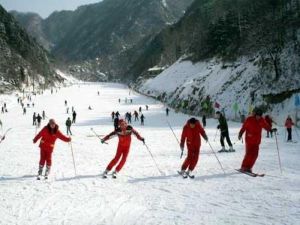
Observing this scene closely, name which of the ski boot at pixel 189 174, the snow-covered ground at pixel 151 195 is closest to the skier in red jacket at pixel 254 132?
the snow-covered ground at pixel 151 195

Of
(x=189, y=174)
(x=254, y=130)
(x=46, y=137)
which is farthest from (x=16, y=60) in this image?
(x=254, y=130)

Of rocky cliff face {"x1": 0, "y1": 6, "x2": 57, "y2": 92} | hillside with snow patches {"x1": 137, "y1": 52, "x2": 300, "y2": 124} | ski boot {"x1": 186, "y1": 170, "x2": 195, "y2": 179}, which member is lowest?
ski boot {"x1": 186, "y1": 170, "x2": 195, "y2": 179}

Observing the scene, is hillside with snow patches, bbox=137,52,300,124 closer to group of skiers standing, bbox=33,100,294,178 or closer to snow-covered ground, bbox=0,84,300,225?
group of skiers standing, bbox=33,100,294,178

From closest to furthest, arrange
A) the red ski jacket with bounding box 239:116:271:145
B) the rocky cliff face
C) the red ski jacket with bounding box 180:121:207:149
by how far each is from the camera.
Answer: the red ski jacket with bounding box 180:121:207:149 < the red ski jacket with bounding box 239:116:271:145 < the rocky cliff face

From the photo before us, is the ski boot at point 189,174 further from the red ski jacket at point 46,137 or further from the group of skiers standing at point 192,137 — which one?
the red ski jacket at point 46,137

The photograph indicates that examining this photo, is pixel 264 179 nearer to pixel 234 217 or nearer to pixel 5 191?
pixel 234 217

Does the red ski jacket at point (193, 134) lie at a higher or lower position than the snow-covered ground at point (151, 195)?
higher

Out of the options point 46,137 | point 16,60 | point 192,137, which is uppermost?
point 16,60

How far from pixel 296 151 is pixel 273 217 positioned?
12140 mm

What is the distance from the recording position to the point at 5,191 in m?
11.7

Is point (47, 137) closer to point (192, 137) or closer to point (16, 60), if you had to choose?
point (192, 137)

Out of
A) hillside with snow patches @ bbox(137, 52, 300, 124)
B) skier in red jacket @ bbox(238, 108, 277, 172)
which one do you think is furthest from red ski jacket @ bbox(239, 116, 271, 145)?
hillside with snow patches @ bbox(137, 52, 300, 124)

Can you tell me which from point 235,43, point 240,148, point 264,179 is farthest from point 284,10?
point 264,179

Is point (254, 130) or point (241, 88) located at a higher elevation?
point (241, 88)
